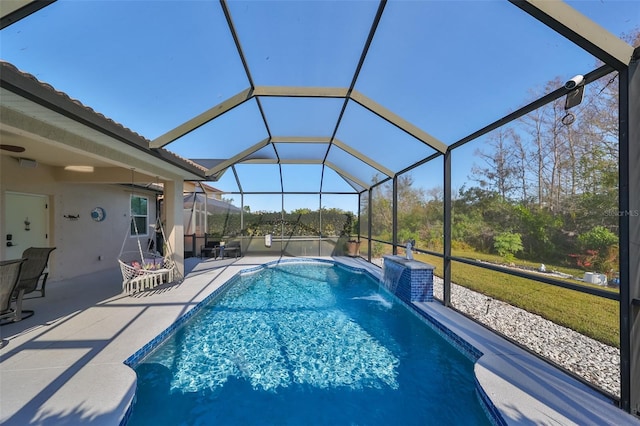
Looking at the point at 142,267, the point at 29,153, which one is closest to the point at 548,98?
the point at 142,267

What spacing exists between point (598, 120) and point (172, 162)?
8052 millimetres

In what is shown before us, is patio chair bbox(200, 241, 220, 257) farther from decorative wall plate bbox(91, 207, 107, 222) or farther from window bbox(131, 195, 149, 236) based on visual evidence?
decorative wall plate bbox(91, 207, 107, 222)

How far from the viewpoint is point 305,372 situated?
3.27m

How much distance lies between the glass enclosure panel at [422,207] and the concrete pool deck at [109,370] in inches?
208

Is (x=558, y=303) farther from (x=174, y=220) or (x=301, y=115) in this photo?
(x=174, y=220)

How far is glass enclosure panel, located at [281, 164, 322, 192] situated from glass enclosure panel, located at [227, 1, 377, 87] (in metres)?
6.00

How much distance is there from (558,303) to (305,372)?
6.00m

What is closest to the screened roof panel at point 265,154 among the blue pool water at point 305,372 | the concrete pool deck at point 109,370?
the blue pool water at point 305,372

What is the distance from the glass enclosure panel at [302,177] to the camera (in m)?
10.9

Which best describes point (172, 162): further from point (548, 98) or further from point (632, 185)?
point (632, 185)

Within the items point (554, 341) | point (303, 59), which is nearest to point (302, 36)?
point (303, 59)

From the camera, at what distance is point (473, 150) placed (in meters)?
8.33

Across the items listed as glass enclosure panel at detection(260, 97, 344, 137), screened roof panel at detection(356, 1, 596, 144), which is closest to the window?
glass enclosure panel at detection(260, 97, 344, 137)

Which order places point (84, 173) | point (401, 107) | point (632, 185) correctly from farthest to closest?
1. point (84, 173)
2. point (401, 107)
3. point (632, 185)
